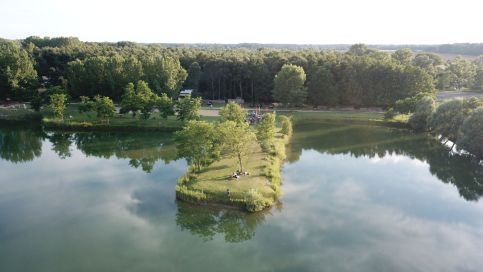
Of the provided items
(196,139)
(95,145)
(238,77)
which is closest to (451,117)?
(196,139)

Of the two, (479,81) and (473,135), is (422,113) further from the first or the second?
(479,81)

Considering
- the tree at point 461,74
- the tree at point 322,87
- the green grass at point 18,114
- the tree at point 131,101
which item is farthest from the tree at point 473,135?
the green grass at point 18,114

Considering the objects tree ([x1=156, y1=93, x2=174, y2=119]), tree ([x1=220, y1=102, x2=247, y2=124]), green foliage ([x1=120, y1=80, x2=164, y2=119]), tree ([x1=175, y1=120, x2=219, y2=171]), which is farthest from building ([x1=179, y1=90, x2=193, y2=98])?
tree ([x1=175, y1=120, x2=219, y2=171])

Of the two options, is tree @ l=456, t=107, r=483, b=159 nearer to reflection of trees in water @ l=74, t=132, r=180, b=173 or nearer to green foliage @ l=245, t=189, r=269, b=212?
green foliage @ l=245, t=189, r=269, b=212

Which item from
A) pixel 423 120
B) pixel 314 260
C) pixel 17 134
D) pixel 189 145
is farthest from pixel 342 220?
pixel 17 134

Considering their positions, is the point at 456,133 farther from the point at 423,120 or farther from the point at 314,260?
the point at 314,260

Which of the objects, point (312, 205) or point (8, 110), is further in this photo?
point (8, 110)

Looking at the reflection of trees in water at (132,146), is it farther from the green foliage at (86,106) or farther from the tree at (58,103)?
the tree at (58,103)
